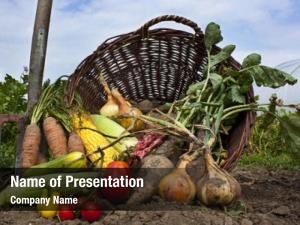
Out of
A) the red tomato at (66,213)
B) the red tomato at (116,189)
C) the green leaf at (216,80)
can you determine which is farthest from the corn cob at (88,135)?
the green leaf at (216,80)

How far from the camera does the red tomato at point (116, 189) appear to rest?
100 inches

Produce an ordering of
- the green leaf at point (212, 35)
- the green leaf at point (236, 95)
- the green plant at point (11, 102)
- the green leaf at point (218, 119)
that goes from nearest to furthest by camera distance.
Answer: the green leaf at point (218, 119) → the green leaf at point (236, 95) → the green leaf at point (212, 35) → the green plant at point (11, 102)

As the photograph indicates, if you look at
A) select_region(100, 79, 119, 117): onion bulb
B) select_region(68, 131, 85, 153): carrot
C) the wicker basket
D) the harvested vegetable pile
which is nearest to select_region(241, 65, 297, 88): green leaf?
the harvested vegetable pile

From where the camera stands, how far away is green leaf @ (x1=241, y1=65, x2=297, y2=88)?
3.41 meters

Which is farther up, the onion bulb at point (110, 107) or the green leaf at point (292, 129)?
the onion bulb at point (110, 107)

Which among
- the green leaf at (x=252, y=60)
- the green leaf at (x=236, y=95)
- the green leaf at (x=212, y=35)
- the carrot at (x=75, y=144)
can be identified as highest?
the green leaf at (x=212, y=35)

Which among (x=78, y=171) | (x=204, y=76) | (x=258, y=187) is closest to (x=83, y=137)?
(x=78, y=171)

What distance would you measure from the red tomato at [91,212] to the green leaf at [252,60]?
5.12ft

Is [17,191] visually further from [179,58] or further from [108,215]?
[179,58]

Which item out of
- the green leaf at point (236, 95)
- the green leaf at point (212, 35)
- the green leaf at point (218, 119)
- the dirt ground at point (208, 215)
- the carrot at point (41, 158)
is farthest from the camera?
the green leaf at point (212, 35)

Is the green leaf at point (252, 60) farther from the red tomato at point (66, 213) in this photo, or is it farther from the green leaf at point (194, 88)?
the red tomato at point (66, 213)

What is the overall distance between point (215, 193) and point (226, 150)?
82cm

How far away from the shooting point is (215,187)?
8.25ft

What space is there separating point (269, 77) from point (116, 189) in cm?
144
